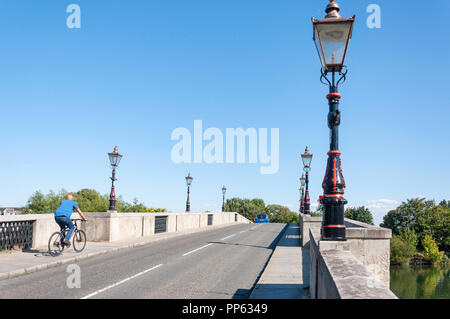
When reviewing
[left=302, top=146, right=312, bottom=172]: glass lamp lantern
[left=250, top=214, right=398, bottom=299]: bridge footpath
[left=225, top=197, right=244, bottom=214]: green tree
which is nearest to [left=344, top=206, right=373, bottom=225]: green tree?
[left=225, top=197, right=244, bottom=214]: green tree

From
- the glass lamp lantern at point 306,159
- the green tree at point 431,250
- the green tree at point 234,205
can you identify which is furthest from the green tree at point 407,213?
the glass lamp lantern at point 306,159

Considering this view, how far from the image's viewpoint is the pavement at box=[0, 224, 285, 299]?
791cm

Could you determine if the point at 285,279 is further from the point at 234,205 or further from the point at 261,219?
the point at 234,205

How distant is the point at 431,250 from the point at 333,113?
10257cm

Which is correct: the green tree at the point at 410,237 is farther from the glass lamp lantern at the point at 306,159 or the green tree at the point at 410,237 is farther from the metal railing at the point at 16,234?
the metal railing at the point at 16,234

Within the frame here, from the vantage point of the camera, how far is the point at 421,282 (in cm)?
7944

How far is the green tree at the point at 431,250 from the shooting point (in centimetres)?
9162

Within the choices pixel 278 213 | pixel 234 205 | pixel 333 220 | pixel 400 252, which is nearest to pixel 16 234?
pixel 333 220

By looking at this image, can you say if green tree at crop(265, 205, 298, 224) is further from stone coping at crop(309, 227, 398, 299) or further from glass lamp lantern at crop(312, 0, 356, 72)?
stone coping at crop(309, 227, 398, 299)
